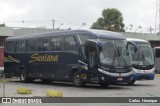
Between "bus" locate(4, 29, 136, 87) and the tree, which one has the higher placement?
the tree

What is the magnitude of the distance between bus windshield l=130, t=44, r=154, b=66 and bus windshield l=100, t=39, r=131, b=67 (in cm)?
379

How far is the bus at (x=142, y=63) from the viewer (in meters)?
27.8

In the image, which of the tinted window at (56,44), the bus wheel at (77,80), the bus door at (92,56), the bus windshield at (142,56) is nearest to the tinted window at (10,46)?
the tinted window at (56,44)

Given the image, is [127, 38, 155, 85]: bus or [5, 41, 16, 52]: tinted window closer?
[127, 38, 155, 85]: bus

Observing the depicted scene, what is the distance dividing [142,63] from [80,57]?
5.38 metres

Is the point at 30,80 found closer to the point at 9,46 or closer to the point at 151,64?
the point at 9,46

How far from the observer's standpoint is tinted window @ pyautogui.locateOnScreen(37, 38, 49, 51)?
2827 cm

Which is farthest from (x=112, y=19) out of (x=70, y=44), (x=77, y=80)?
(x=77, y=80)

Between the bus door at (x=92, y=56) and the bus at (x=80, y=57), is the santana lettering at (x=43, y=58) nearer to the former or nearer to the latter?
the bus at (x=80, y=57)

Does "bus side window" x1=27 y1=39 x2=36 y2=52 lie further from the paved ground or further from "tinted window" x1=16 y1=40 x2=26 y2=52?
the paved ground

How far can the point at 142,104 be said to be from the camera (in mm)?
15391

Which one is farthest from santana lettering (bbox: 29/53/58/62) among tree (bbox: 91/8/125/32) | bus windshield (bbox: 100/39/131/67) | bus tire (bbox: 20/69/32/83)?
tree (bbox: 91/8/125/32)

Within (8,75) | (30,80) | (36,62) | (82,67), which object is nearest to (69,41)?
(82,67)

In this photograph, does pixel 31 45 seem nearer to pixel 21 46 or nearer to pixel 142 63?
pixel 21 46
